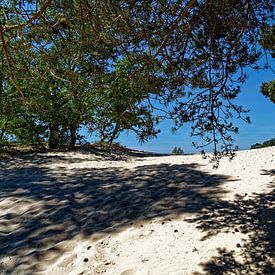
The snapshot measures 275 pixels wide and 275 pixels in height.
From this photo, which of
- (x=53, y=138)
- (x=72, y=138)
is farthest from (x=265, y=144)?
(x=53, y=138)

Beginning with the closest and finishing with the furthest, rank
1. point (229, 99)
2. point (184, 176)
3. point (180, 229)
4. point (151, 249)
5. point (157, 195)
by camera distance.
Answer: point (151, 249) < point (180, 229) < point (229, 99) < point (157, 195) < point (184, 176)

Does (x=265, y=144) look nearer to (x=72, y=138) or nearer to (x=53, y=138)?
(x=72, y=138)

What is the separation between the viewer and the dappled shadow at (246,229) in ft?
9.19

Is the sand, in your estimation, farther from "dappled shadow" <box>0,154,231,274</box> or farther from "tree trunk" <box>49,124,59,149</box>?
"tree trunk" <box>49,124,59,149</box>

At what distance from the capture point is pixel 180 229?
359 centimetres

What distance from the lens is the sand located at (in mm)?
3033

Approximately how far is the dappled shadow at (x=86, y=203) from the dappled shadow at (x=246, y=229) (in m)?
0.32

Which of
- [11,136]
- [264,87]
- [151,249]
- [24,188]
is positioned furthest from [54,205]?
[264,87]

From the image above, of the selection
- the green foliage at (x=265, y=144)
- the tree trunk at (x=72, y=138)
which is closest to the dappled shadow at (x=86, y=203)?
the tree trunk at (x=72, y=138)

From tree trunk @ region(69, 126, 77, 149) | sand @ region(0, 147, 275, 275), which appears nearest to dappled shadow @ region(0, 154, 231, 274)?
sand @ region(0, 147, 275, 275)

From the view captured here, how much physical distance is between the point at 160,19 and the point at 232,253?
276cm

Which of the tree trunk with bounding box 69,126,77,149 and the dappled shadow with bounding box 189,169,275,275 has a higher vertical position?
the tree trunk with bounding box 69,126,77,149

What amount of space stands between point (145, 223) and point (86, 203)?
1250mm

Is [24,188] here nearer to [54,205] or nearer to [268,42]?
[54,205]
